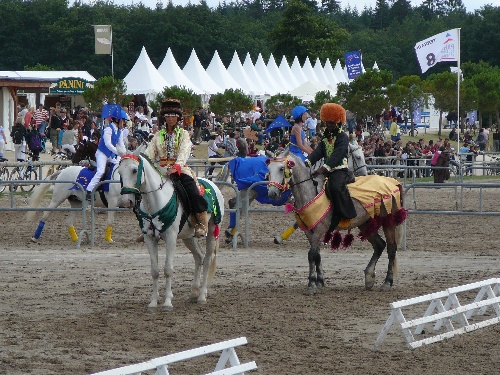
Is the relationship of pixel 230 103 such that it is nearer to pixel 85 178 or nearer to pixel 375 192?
pixel 85 178

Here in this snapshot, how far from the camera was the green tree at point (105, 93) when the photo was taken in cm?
4178

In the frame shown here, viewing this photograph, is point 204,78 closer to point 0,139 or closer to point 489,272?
point 0,139

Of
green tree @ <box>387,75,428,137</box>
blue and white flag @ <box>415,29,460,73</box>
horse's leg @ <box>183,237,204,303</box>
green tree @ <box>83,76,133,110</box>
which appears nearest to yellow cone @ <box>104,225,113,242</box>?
horse's leg @ <box>183,237,204,303</box>

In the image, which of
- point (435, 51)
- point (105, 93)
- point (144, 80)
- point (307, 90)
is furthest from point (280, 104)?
point (435, 51)

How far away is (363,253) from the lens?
18.5 meters

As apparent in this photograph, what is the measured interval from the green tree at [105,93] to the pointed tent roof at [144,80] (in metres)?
4.43

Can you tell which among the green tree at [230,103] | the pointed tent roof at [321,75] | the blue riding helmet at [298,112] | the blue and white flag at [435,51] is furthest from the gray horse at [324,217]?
the pointed tent roof at [321,75]

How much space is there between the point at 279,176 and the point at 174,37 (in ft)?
289

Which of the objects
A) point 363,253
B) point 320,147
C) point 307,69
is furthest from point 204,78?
point 320,147

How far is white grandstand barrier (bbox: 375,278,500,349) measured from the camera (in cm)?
1036

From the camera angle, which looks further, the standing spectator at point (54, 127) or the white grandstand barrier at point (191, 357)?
the standing spectator at point (54, 127)

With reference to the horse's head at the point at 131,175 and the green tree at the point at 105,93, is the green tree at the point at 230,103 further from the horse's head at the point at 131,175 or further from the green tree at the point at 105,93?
the horse's head at the point at 131,175

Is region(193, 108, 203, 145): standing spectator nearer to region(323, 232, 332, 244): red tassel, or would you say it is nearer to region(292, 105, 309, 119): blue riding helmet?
region(292, 105, 309, 119): blue riding helmet

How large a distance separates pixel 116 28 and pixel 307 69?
3450cm
